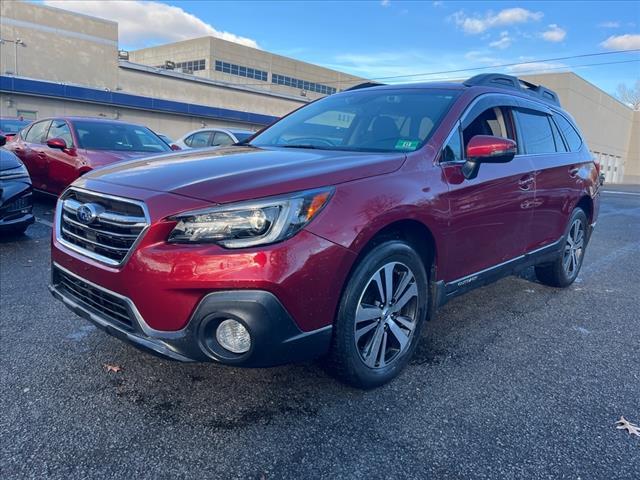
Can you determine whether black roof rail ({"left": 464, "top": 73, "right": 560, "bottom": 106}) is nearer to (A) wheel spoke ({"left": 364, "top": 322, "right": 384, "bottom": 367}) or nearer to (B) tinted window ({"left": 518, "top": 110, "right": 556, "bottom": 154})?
(B) tinted window ({"left": 518, "top": 110, "right": 556, "bottom": 154})

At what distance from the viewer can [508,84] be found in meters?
4.23

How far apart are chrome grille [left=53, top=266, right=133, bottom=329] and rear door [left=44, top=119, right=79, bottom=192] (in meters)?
5.01

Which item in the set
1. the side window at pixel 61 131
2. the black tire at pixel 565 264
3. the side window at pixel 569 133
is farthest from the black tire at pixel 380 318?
the side window at pixel 61 131

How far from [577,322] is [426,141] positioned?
7.24 ft

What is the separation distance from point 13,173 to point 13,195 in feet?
0.97

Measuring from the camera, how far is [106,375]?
2811 mm

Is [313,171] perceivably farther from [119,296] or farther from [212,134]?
[212,134]

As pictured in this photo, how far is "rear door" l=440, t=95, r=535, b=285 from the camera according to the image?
312 centimetres

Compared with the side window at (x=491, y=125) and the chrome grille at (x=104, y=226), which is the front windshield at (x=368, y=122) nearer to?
the side window at (x=491, y=125)

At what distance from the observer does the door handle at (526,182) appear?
3764 mm

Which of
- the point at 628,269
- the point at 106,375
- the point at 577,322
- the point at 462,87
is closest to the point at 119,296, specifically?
the point at 106,375

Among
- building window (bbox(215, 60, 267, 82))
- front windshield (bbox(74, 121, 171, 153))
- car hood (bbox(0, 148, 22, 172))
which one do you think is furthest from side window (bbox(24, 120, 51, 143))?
building window (bbox(215, 60, 267, 82))

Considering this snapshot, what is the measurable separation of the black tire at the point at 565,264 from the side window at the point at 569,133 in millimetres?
637

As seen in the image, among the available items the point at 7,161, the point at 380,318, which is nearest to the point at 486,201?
the point at 380,318
